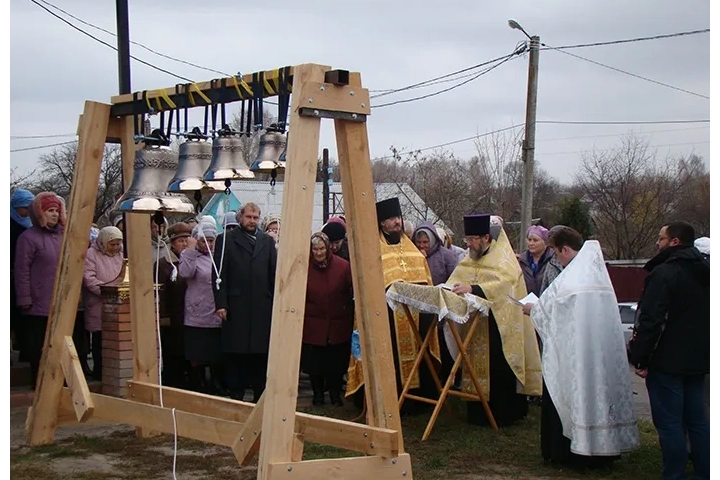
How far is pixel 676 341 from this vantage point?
5812mm

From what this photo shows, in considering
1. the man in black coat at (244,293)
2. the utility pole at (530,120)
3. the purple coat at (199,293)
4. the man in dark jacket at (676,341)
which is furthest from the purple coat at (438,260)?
the utility pole at (530,120)

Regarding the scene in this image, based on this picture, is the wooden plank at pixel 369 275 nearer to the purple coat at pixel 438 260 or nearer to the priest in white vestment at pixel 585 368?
the priest in white vestment at pixel 585 368

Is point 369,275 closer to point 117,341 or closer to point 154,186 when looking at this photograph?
point 154,186

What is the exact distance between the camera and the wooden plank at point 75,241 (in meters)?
6.92

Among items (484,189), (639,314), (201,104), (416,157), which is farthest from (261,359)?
(416,157)

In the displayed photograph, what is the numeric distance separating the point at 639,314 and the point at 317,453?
2.51 metres

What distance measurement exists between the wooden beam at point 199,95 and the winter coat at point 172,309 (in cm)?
241

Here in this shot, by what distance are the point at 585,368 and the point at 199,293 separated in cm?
373

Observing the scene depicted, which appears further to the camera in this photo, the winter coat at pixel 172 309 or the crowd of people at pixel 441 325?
the winter coat at pixel 172 309

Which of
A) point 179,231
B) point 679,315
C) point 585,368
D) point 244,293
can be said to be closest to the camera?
point 679,315

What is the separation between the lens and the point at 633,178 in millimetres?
32125

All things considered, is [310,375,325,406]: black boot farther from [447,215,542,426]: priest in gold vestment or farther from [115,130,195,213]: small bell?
[115,130,195,213]: small bell

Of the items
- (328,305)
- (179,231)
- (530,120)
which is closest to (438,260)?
(328,305)

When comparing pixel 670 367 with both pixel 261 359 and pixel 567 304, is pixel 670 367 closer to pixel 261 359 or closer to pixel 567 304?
pixel 567 304
